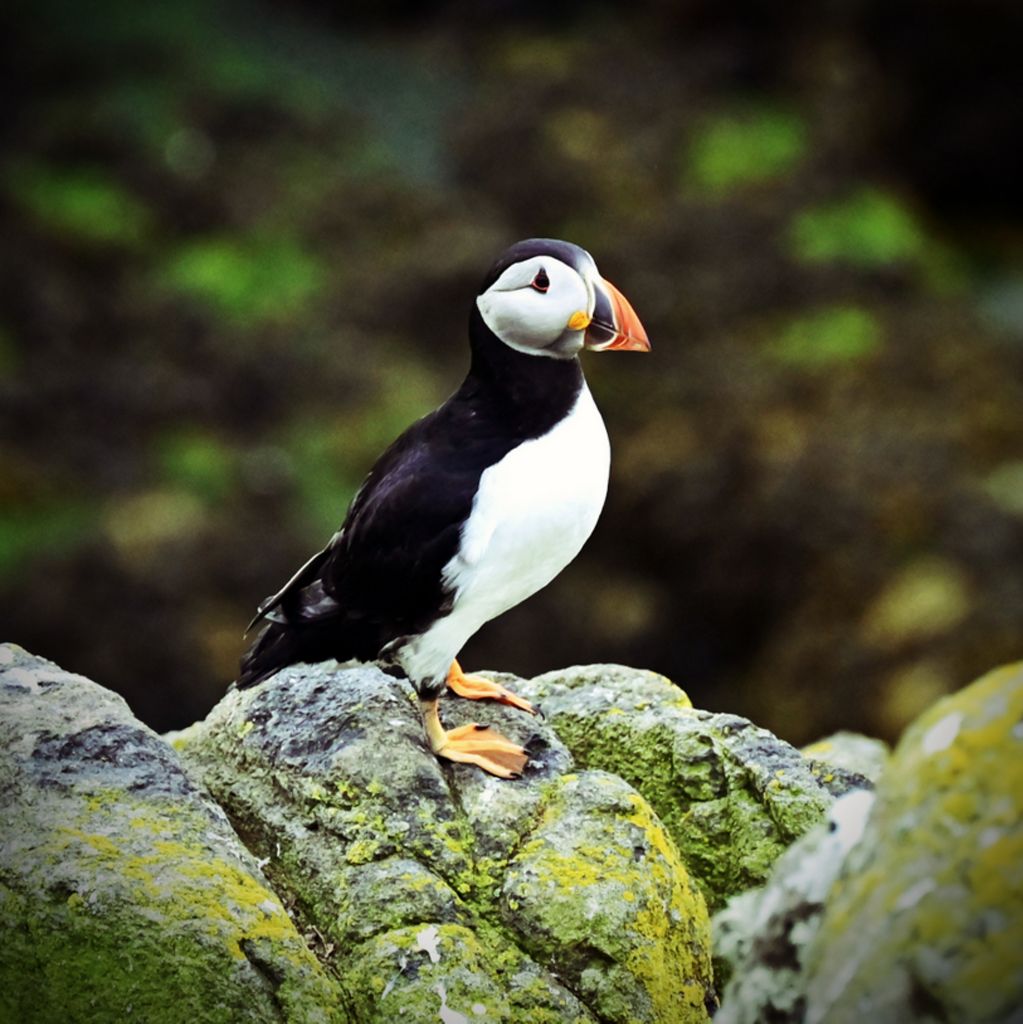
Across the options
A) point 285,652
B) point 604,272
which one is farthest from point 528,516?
point 604,272

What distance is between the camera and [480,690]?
13.6ft

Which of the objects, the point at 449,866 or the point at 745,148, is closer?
the point at 449,866

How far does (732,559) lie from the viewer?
9594 mm

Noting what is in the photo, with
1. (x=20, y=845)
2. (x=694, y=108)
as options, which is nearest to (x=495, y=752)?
(x=20, y=845)

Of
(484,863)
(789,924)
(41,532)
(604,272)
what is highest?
(604,272)

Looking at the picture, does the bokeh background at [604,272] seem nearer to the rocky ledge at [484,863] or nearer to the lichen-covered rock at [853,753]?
the lichen-covered rock at [853,753]

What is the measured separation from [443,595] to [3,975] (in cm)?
131

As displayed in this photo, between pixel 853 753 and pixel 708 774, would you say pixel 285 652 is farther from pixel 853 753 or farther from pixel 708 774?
pixel 853 753

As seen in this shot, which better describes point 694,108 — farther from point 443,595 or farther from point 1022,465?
point 443,595

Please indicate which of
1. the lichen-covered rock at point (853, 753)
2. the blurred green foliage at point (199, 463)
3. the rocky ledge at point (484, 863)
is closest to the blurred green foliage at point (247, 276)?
the blurred green foliage at point (199, 463)

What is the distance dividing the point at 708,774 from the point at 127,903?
1.54m

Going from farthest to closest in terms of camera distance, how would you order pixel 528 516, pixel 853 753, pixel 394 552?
pixel 853 753, pixel 394 552, pixel 528 516

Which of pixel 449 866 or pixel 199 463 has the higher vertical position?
pixel 199 463

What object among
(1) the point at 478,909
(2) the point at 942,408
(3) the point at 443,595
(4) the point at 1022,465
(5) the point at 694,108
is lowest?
(1) the point at 478,909
